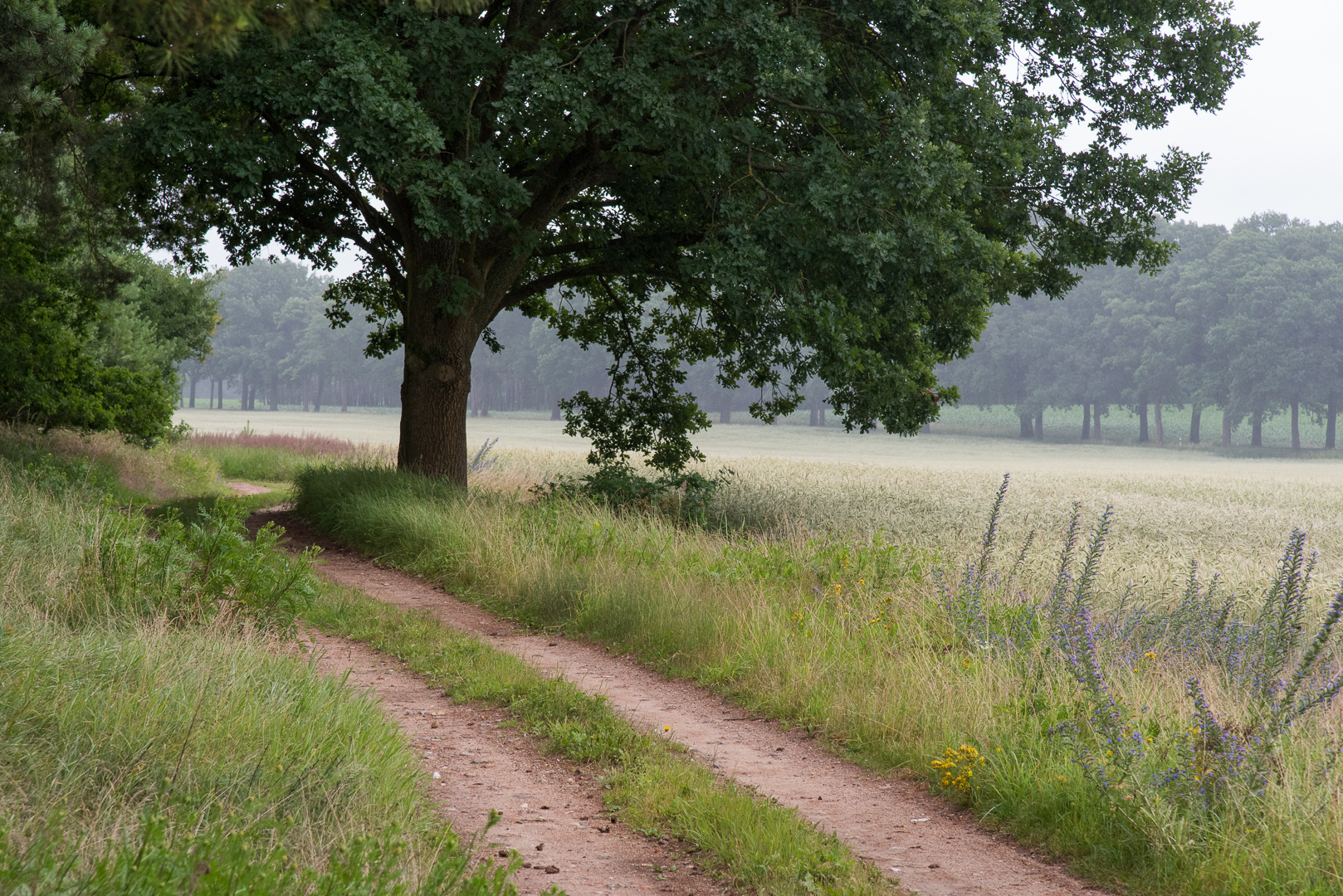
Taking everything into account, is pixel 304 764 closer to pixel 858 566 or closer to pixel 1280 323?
pixel 858 566

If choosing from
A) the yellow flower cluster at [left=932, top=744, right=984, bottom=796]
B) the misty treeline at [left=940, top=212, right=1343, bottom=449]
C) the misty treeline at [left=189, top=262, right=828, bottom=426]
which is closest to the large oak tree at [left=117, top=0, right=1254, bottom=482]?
the yellow flower cluster at [left=932, top=744, right=984, bottom=796]

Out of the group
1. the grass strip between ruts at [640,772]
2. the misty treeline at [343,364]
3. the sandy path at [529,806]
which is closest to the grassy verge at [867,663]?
the grass strip between ruts at [640,772]

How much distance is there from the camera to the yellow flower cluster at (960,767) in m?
5.30

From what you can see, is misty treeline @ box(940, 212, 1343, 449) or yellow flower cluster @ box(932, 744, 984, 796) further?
misty treeline @ box(940, 212, 1343, 449)

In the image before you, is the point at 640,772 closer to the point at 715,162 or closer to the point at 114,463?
the point at 715,162

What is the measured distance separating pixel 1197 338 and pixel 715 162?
65794mm

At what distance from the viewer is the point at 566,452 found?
37.8 metres

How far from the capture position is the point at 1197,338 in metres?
66.9

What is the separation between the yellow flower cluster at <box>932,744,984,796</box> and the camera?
5.30 metres

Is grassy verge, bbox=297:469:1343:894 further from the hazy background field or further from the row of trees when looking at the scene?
the row of trees

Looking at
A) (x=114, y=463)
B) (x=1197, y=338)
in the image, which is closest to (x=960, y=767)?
(x=114, y=463)

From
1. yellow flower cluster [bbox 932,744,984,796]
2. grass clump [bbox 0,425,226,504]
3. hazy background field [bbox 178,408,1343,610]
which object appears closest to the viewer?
yellow flower cluster [bbox 932,744,984,796]

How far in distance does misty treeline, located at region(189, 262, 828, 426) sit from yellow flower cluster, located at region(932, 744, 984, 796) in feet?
252

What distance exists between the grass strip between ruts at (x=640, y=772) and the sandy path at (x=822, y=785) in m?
0.22
